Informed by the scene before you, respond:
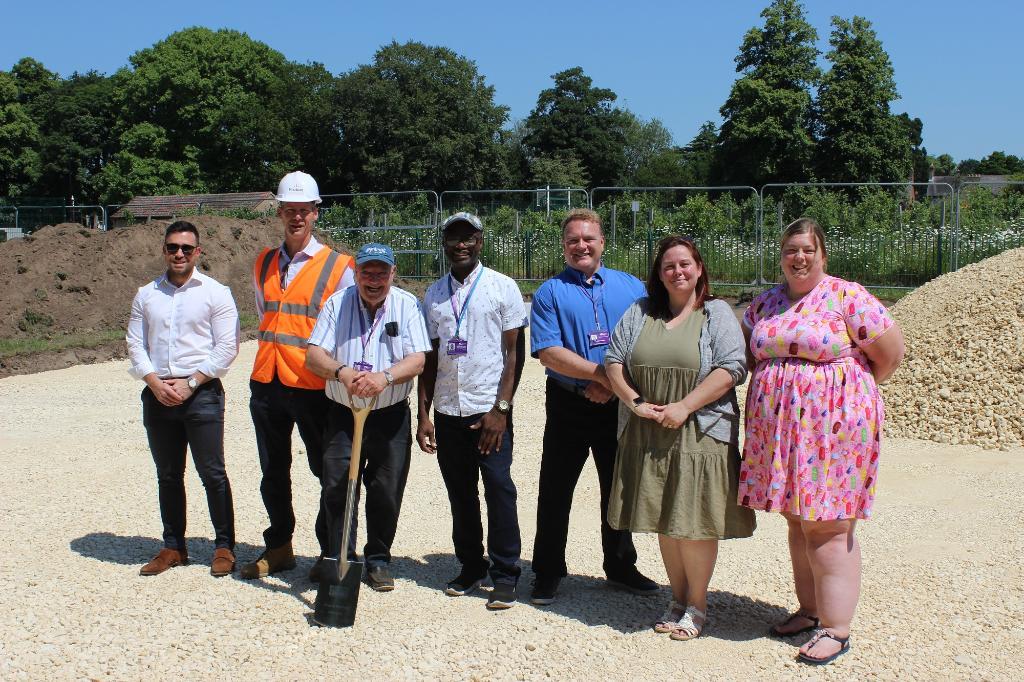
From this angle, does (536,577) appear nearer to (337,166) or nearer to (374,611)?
(374,611)

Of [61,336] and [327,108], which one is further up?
[327,108]

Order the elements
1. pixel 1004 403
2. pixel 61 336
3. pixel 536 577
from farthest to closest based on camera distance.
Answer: pixel 61 336 → pixel 1004 403 → pixel 536 577

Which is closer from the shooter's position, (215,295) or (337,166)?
(215,295)

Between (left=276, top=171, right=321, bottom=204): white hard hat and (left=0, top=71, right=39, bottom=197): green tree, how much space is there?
68.6 metres

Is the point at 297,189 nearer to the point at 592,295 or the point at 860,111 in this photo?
the point at 592,295

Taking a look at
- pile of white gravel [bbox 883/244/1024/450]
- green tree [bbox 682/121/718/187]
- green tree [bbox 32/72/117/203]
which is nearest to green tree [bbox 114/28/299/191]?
green tree [bbox 32/72/117/203]

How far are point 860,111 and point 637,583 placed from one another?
148 feet

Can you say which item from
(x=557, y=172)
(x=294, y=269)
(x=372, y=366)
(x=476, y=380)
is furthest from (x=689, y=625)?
(x=557, y=172)

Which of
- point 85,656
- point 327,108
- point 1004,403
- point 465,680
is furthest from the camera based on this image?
point 327,108

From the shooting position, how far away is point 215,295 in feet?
17.9

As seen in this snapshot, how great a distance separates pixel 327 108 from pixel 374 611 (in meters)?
56.3

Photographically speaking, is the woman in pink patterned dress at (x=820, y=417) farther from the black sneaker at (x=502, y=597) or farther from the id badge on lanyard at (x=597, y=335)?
the black sneaker at (x=502, y=597)

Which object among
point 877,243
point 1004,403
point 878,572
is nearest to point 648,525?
point 878,572

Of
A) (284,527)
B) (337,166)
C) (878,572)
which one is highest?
(337,166)
